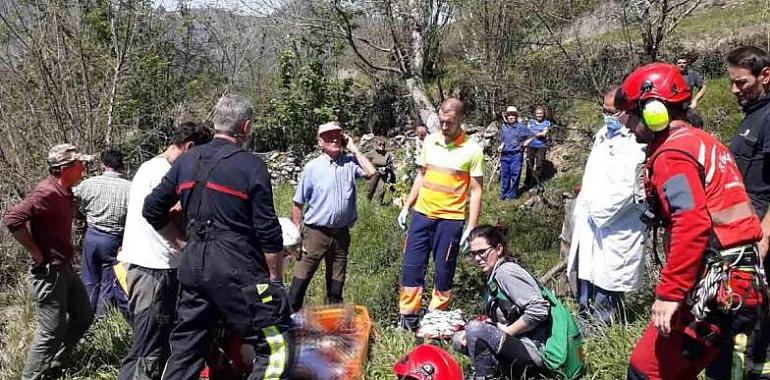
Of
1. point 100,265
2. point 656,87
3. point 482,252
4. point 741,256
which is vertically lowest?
point 100,265

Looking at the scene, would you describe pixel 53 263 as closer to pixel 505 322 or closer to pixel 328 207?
pixel 328 207

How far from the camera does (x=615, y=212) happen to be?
4.30 metres

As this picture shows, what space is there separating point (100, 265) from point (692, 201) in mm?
5116

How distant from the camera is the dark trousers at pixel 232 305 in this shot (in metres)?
3.31

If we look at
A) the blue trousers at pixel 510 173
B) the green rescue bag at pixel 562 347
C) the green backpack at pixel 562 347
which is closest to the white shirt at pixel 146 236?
the green backpack at pixel 562 347

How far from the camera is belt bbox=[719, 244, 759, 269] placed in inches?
99.3

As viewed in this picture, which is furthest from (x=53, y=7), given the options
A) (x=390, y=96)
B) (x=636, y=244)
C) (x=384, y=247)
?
(x=390, y=96)

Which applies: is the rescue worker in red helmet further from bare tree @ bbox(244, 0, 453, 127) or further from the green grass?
bare tree @ bbox(244, 0, 453, 127)

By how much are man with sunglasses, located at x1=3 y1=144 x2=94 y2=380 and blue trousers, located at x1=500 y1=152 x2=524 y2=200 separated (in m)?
8.51

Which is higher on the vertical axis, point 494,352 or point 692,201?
point 692,201

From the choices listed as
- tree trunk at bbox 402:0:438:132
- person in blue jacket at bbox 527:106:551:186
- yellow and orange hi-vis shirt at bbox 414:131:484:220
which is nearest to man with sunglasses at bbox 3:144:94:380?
yellow and orange hi-vis shirt at bbox 414:131:484:220

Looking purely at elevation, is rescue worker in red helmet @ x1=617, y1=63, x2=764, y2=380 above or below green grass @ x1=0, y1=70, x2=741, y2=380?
above

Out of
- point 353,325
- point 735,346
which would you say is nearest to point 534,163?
point 353,325

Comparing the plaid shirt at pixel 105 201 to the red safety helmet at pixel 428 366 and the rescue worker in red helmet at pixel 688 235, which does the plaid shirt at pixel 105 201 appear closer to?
the red safety helmet at pixel 428 366
